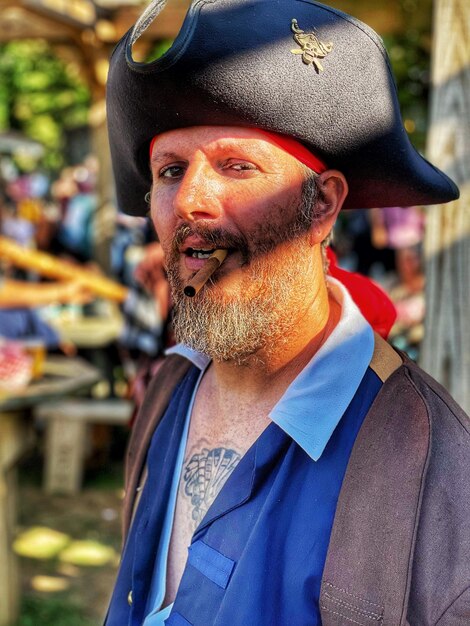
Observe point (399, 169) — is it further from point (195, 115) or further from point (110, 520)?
point (110, 520)

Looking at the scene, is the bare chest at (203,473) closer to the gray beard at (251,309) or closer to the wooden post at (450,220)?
the gray beard at (251,309)

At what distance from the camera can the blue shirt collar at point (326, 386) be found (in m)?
1.43

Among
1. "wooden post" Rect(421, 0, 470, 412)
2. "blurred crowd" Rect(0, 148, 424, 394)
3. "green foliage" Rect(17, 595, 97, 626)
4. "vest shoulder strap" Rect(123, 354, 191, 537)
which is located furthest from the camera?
"blurred crowd" Rect(0, 148, 424, 394)

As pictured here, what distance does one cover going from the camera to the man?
127 centimetres

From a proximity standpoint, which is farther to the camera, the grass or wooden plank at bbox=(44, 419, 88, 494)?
wooden plank at bbox=(44, 419, 88, 494)

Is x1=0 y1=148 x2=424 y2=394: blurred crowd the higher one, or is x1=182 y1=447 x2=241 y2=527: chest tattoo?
x1=182 y1=447 x2=241 y2=527: chest tattoo

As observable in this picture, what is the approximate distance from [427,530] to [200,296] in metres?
0.64

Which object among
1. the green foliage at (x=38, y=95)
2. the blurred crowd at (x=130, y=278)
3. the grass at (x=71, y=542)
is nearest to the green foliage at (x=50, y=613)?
the grass at (x=71, y=542)

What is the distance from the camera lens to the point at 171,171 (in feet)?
5.23

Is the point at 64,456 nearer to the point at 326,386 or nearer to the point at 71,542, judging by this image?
the point at 71,542

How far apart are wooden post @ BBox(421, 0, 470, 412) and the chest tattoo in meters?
0.76

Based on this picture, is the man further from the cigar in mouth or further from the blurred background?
the blurred background

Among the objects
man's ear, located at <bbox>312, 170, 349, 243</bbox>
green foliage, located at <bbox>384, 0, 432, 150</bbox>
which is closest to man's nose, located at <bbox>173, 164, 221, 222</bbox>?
man's ear, located at <bbox>312, 170, 349, 243</bbox>

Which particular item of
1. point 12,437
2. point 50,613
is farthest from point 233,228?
point 50,613
